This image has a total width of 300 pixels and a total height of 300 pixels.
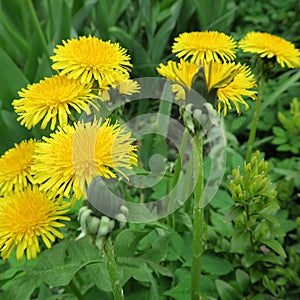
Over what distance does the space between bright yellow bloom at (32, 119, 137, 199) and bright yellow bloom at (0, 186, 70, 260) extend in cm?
10

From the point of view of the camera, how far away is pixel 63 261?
0.87 metres

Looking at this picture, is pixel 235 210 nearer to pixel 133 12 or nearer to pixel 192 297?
pixel 192 297

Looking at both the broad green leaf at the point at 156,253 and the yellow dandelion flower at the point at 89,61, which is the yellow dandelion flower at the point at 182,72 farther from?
the broad green leaf at the point at 156,253

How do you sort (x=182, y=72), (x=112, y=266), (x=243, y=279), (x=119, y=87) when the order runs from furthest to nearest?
1. (x=243, y=279)
2. (x=119, y=87)
3. (x=182, y=72)
4. (x=112, y=266)

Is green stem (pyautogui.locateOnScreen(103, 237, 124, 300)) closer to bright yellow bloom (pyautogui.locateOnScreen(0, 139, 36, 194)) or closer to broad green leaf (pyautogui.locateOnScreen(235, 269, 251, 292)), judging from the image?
bright yellow bloom (pyautogui.locateOnScreen(0, 139, 36, 194))

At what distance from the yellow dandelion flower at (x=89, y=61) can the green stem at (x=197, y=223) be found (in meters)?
0.23

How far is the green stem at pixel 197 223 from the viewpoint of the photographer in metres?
0.80

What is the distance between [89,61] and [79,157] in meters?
0.23

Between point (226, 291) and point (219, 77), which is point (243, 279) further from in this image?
point (219, 77)

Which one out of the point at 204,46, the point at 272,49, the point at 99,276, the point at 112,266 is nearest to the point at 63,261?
the point at 99,276

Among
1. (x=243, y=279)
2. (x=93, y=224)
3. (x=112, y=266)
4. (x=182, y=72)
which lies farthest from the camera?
(x=243, y=279)

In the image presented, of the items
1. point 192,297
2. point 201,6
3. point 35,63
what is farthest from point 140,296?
point 201,6

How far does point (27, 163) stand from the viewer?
0.92m

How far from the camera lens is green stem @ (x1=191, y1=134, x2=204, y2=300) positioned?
0.80 metres
